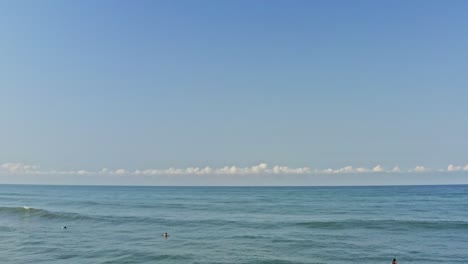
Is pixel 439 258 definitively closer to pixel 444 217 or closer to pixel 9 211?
pixel 444 217

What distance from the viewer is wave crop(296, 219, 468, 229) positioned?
53531mm

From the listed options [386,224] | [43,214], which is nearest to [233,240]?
[386,224]

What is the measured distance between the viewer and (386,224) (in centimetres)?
5578

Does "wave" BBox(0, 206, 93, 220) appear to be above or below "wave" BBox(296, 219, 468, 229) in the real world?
below

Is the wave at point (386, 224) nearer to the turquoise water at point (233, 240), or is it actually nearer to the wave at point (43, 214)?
the turquoise water at point (233, 240)

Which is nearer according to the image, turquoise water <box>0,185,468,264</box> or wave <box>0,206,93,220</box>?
turquoise water <box>0,185,468,264</box>

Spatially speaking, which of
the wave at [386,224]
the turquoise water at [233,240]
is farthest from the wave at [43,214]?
the wave at [386,224]

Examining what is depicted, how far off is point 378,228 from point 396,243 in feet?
34.7

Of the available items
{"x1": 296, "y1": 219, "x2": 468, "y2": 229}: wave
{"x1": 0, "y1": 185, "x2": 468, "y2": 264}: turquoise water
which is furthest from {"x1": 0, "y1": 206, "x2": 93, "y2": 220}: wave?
{"x1": 296, "y1": 219, "x2": 468, "y2": 229}: wave

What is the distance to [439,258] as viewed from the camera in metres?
35.5

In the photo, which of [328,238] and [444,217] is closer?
[328,238]

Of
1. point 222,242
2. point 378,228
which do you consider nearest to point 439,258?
point 378,228

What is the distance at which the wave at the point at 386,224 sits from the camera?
176 feet

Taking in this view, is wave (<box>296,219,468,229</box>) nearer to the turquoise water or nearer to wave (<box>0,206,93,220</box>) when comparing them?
the turquoise water
